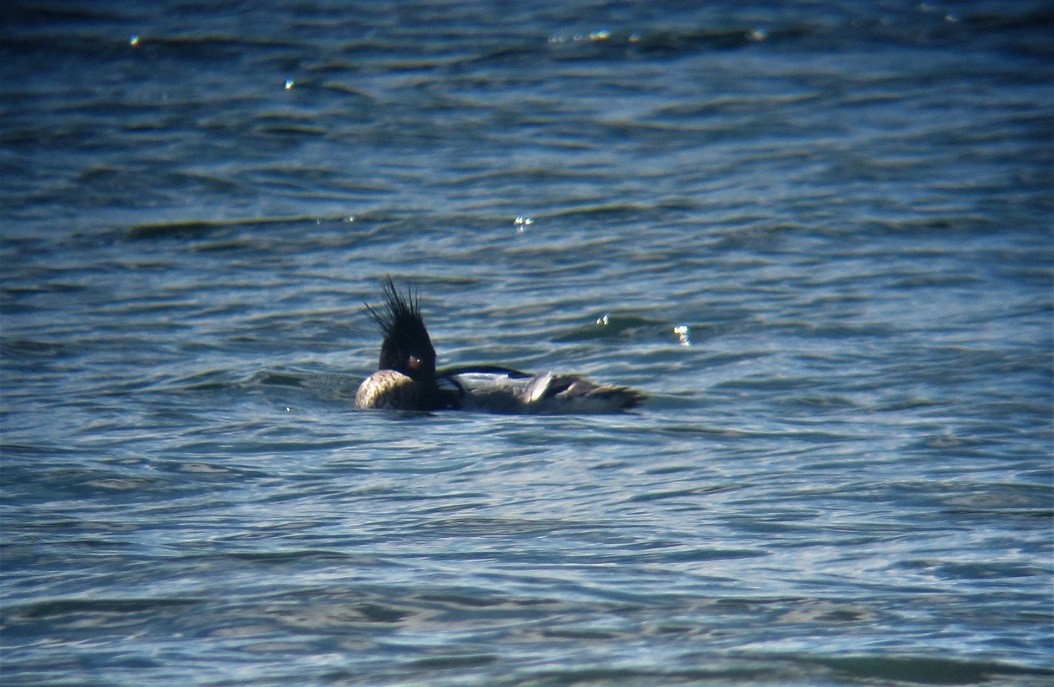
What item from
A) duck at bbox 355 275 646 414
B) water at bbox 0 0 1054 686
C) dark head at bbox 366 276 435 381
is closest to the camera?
water at bbox 0 0 1054 686

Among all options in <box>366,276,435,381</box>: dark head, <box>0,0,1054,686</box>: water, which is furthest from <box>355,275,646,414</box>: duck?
<box>0,0,1054,686</box>: water

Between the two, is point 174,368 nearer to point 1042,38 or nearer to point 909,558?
point 909,558

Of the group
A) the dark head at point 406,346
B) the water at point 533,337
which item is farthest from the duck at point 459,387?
the water at point 533,337

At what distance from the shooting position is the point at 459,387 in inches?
373

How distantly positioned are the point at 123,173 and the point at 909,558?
12.8 meters

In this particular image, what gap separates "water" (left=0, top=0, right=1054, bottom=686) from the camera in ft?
16.3

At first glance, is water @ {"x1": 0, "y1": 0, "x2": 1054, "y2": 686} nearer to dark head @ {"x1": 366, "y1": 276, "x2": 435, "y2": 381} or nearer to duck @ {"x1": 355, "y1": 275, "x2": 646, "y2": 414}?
duck @ {"x1": 355, "y1": 275, "x2": 646, "y2": 414}

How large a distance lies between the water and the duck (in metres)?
0.20

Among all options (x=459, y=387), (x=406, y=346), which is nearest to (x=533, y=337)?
(x=406, y=346)

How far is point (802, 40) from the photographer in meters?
22.5

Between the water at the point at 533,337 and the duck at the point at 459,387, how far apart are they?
20cm

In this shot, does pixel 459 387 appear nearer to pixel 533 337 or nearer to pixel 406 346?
pixel 406 346

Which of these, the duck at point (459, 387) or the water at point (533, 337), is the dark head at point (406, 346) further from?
the water at point (533, 337)

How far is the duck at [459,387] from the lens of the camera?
9008mm
